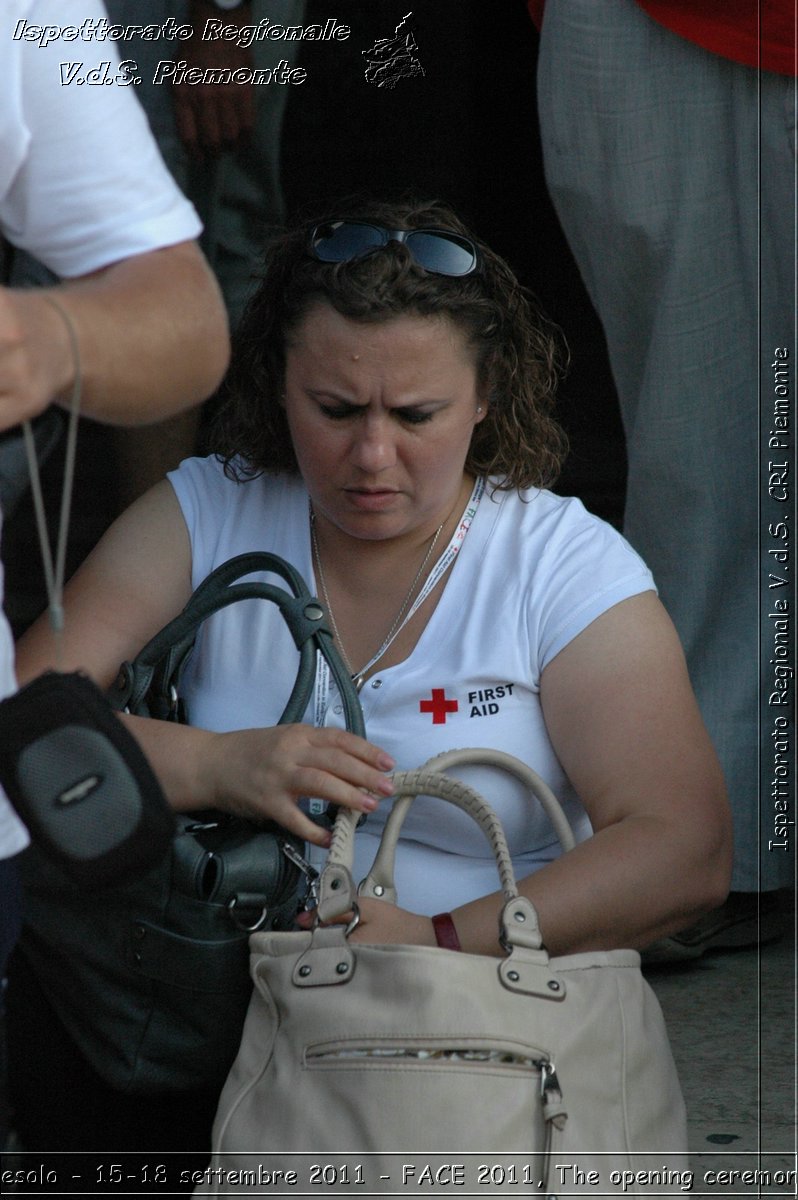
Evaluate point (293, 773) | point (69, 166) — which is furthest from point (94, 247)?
point (293, 773)

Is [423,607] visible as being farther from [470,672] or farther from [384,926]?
[384,926]

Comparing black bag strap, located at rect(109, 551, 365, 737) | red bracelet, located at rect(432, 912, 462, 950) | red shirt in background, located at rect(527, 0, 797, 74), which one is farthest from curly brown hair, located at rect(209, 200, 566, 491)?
red bracelet, located at rect(432, 912, 462, 950)

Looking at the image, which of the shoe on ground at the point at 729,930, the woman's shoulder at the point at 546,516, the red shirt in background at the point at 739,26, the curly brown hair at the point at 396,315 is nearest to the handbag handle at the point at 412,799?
the woman's shoulder at the point at 546,516

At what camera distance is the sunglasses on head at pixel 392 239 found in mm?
2027

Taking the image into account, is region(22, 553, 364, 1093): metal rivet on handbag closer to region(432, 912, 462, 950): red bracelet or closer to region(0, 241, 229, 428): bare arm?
region(432, 912, 462, 950): red bracelet

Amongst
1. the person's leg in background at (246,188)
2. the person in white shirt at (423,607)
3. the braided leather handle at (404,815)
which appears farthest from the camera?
the person's leg in background at (246,188)

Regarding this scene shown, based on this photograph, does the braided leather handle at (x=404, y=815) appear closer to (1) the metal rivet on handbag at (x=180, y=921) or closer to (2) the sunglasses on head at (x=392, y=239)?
(1) the metal rivet on handbag at (x=180, y=921)

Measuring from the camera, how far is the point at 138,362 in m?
1.14

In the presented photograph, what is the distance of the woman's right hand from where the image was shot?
1.72m

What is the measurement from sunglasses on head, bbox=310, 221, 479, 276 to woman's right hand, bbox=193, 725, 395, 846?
0.65m

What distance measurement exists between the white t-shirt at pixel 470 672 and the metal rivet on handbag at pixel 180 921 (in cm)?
15

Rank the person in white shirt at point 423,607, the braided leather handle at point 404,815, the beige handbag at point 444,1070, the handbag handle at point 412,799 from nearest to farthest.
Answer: the beige handbag at point 444,1070 < the braided leather handle at point 404,815 < the handbag handle at point 412,799 < the person in white shirt at point 423,607

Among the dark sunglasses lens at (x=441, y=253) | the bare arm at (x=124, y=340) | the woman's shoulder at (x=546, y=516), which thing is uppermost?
the bare arm at (x=124, y=340)

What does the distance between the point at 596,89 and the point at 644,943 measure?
1442 mm
